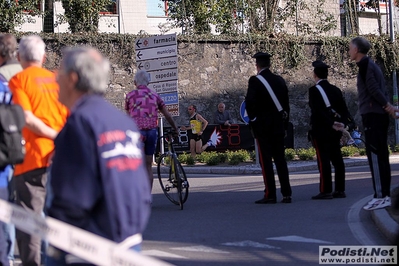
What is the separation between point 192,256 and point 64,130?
12.8ft

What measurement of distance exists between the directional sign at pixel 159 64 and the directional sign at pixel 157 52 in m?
0.10

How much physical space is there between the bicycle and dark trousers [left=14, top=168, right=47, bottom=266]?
207 inches

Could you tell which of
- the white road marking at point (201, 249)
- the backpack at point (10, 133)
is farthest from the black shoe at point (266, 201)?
the backpack at point (10, 133)

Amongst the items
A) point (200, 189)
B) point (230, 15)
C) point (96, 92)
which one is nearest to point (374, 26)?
point (230, 15)

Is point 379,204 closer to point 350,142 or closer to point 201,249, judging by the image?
point 201,249

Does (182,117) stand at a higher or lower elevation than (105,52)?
lower

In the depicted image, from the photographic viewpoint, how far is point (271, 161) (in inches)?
434

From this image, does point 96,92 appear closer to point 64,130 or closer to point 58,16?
point 64,130

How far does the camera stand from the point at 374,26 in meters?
40.5

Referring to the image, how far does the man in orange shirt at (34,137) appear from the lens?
561 centimetres

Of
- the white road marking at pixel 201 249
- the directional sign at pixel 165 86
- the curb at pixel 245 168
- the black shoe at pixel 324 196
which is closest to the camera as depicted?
the white road marking at pixel 201 249

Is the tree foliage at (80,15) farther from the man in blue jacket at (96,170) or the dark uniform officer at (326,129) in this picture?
the man in blue jacket at (96,170)

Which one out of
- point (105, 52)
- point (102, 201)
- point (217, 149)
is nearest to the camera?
point (102, 201)

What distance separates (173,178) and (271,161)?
54.1 inches
